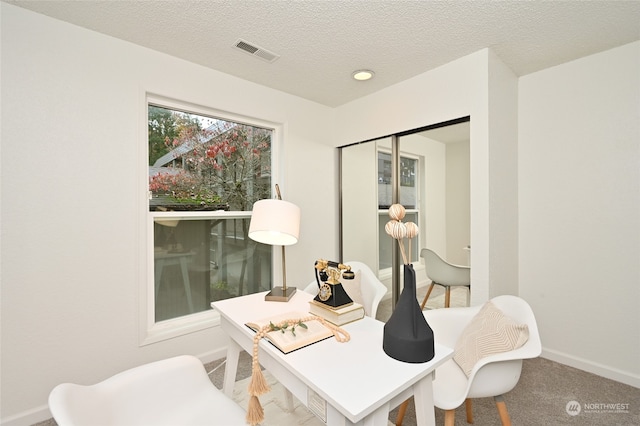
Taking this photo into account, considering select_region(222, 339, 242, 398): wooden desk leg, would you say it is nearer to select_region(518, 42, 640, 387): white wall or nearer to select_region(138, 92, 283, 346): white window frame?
select_region(138, 92, 283, 346): white window frame

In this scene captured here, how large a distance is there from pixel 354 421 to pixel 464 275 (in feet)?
6.47

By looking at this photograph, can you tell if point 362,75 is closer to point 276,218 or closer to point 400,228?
point 276,218

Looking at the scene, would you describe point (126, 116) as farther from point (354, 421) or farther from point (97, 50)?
point (354, 421)

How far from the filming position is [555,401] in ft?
6.47

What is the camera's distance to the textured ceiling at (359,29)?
177 cm

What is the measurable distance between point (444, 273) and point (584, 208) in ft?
4.03

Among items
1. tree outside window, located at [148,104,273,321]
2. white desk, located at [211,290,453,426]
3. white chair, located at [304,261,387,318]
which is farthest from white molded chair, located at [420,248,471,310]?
Answer: tree outside window, located at [148,104,273,321]

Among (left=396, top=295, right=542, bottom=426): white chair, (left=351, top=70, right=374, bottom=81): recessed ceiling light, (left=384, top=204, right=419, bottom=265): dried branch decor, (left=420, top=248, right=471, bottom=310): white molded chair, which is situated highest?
(left=351, top=70, right=374, bottom=81): recessed ceiling light

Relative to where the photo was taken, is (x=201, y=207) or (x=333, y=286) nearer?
(x=333, y=286)

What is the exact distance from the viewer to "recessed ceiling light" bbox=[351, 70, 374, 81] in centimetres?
258

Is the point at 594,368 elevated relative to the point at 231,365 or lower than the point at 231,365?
lower

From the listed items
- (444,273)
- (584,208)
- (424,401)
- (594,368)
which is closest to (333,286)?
(424,401)

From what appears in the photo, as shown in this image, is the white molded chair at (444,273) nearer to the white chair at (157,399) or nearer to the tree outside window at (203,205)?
the tree outside window at (203,205)

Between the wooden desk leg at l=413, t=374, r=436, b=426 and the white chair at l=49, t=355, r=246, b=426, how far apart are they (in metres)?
0.68
